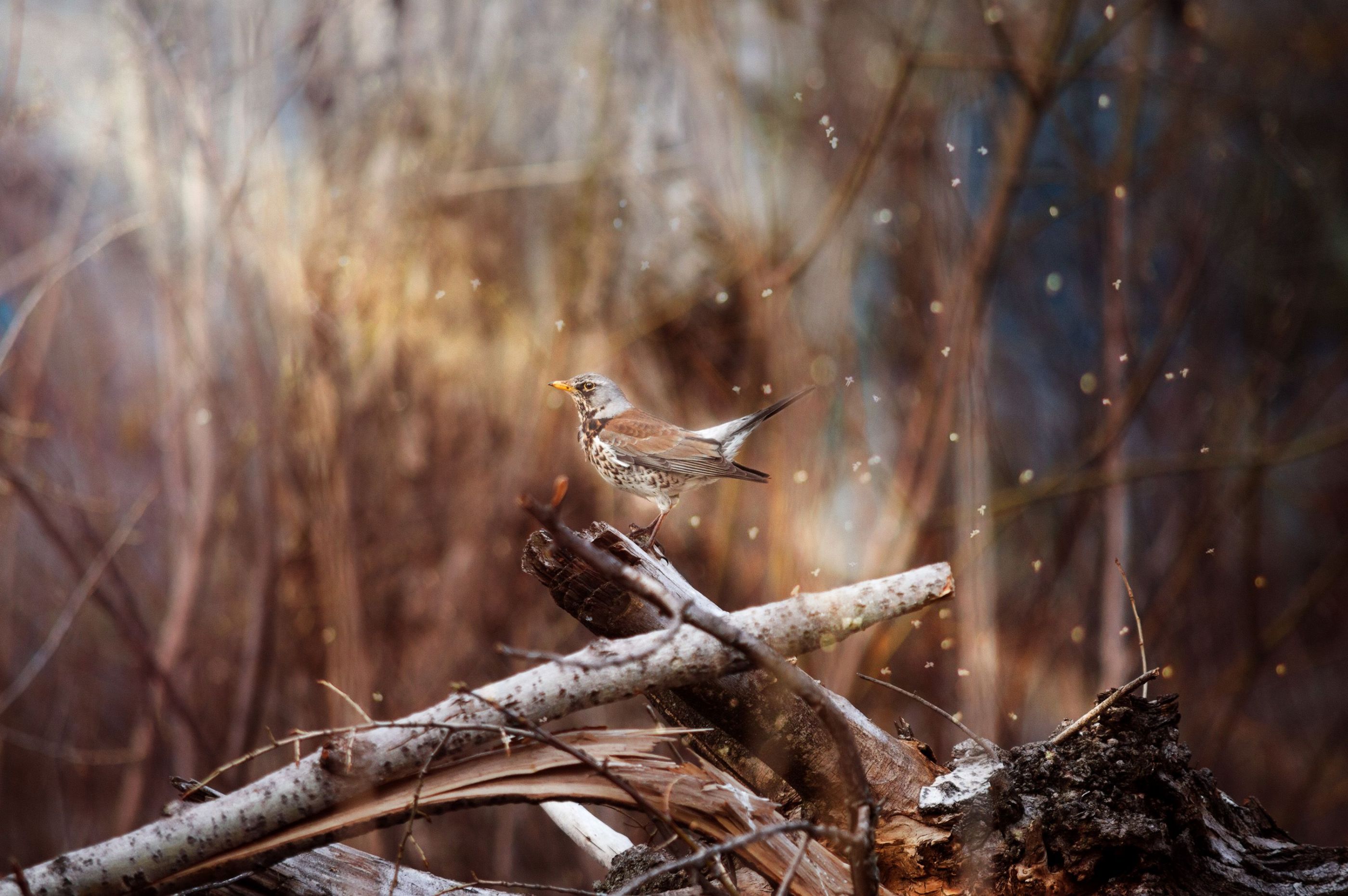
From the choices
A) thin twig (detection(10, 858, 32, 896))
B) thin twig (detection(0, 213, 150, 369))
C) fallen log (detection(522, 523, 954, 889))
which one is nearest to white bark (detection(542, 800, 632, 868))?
fallen log (detection(522, 523, 954, 889))

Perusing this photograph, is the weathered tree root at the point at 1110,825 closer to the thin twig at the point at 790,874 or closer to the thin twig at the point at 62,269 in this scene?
the thin twig at the point at 790,874

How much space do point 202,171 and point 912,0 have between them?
8.43ft

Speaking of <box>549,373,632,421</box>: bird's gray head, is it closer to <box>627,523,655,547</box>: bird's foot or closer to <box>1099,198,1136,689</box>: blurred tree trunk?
<box>627,523,655,547</box>: bird's foot

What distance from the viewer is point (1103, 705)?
49.3 inches

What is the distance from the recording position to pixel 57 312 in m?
3.21

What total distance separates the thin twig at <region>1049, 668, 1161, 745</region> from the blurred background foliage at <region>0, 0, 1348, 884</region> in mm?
1259

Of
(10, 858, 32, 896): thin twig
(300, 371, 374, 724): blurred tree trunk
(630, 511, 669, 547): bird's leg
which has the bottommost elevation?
(10, 858, 32, 896): thin twig

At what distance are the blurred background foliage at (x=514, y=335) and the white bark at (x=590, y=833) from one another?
106cm

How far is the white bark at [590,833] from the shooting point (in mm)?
1554

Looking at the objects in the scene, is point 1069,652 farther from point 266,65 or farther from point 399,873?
point 266,65

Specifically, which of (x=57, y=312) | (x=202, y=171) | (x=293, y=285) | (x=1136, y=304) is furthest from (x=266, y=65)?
(x=1136, y=304)

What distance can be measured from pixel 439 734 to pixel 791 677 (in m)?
0.46

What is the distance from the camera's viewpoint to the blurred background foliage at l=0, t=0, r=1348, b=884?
279cm

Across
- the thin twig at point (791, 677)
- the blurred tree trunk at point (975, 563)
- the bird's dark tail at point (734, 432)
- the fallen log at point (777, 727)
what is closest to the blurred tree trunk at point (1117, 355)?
the blurred tree trunk at point (975, 563)
